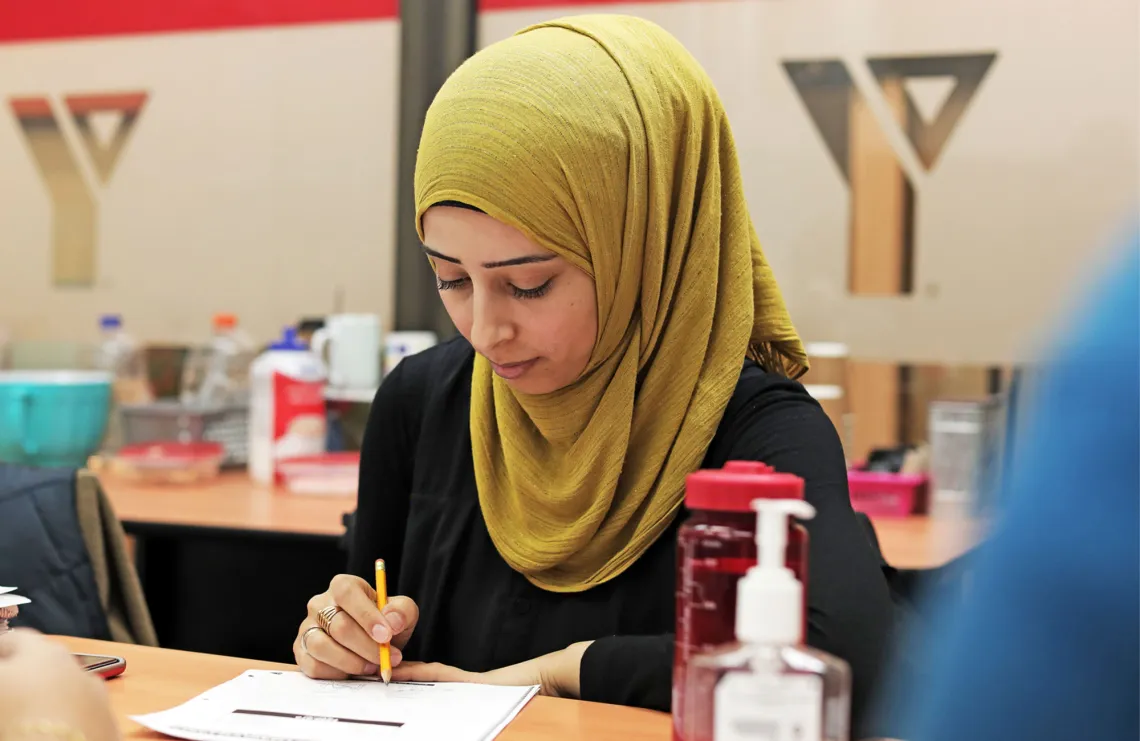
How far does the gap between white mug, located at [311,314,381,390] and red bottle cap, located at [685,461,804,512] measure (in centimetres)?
205

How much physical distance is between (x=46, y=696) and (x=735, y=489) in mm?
450

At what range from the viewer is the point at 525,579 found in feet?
4.30

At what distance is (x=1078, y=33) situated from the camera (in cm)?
249

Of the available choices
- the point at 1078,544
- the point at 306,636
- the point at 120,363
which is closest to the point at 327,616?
the point at 306,636

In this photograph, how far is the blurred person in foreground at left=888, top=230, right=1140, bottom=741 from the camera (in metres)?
0.35

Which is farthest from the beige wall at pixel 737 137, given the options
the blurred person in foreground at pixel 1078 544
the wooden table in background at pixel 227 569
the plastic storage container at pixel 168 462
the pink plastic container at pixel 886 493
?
the blurred person in foreground at pixel 1078 544

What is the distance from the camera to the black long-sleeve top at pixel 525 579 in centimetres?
105

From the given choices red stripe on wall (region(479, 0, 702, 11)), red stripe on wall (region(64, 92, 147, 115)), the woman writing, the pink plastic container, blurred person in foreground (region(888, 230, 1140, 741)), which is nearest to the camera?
blurred person in foreground (region(888, 230, 1140, 741))

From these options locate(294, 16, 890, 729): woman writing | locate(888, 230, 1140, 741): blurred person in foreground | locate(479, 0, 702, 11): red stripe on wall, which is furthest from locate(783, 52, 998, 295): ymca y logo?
locate(888, 230, 1140, 741): blurred person in foreground

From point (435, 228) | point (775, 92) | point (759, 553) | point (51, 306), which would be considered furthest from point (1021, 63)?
point (51, 306)

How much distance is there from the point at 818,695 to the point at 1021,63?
2.23 m

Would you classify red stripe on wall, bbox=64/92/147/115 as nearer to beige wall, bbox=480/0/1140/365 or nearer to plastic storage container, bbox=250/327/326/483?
plastic storage container, bbox=250/327/326/483

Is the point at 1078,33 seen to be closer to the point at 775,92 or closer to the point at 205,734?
the point at 775,92

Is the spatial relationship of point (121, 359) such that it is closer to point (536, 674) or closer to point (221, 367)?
point (221, 367)
